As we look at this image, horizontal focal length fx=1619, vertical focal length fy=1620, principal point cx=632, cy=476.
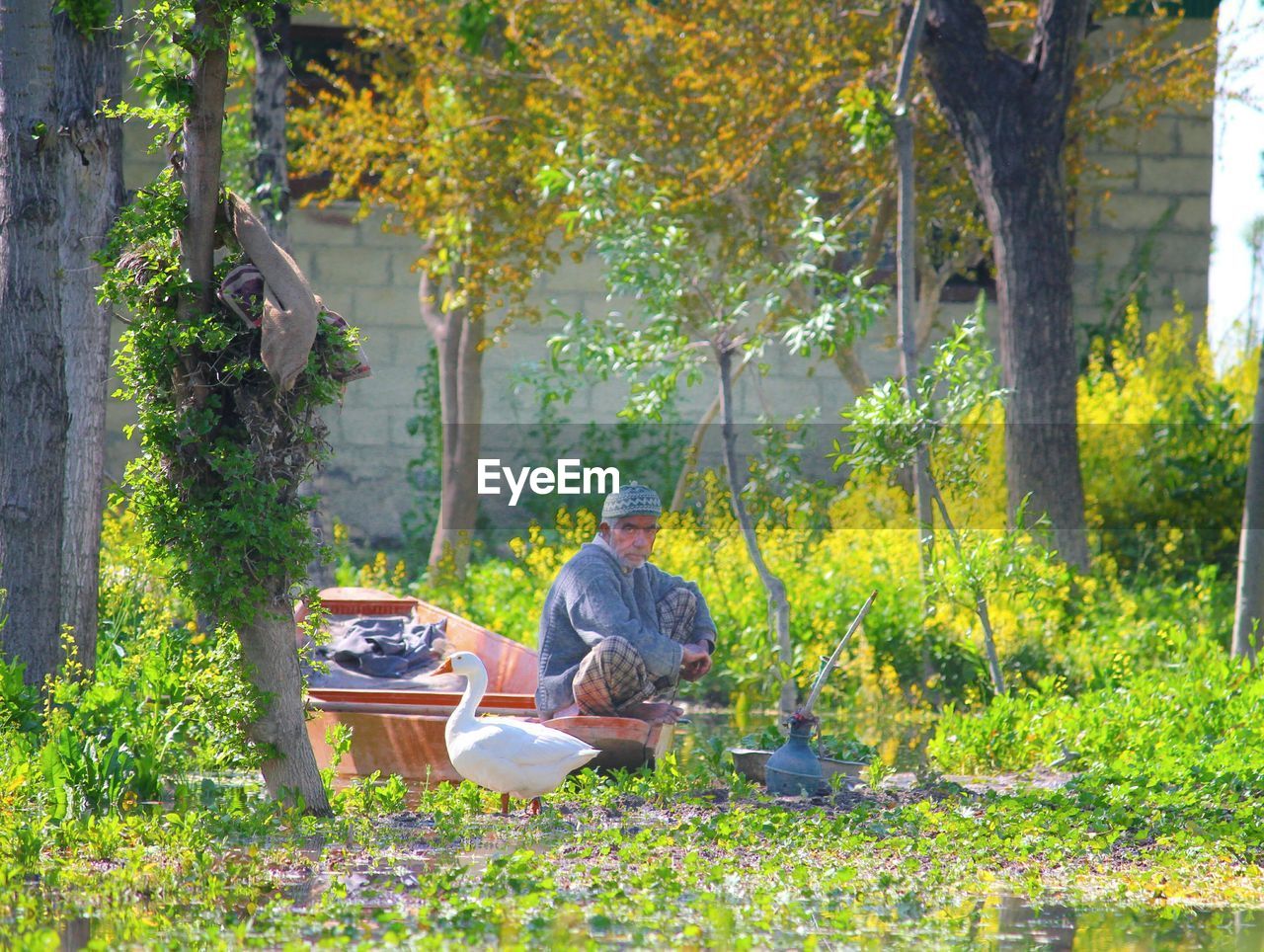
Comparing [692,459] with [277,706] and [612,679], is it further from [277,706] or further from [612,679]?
[277,706]

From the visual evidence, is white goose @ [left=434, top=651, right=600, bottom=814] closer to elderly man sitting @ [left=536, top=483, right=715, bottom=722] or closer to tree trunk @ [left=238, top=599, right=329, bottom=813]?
tree trunk @ [left=238, top=599, right=329, bottom=813]

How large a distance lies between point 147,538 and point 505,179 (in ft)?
28.8

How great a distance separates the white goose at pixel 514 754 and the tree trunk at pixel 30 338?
2.16 meters

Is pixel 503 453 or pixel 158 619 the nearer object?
pixel 158 619

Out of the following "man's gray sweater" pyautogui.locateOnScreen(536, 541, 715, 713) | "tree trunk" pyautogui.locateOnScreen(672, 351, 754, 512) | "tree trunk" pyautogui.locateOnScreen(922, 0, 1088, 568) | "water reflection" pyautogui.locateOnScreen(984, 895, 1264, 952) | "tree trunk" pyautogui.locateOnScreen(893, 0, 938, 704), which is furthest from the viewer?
"tree trunk" pyautogui.locateOnScreen(672, 351, 754, 512)

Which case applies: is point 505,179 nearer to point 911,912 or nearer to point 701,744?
point 701,744

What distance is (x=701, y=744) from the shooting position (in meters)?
9.17

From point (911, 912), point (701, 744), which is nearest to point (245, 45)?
point (701, 744)

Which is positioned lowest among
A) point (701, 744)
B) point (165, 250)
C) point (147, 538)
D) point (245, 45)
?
point (701, 744)

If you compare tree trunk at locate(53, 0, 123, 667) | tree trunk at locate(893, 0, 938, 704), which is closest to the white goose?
tree trunk at locate(53, 0, 123, 667)

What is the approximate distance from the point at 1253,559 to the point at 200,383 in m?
6.65

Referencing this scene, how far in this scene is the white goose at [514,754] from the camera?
670 cm

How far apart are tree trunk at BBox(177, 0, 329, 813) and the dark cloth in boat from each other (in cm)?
297

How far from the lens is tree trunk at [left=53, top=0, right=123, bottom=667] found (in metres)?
7.57
